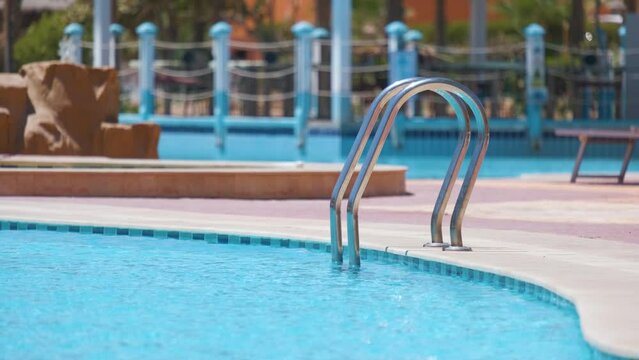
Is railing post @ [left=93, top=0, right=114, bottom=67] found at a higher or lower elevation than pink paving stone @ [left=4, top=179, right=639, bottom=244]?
higher

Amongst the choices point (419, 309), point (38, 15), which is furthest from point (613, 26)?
point (419, 309)

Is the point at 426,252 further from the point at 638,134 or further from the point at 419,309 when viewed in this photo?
the point at 638,134

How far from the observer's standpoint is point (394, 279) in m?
7.84

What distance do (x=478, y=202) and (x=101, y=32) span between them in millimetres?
13794

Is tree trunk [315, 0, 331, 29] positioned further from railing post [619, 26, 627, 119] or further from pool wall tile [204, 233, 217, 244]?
pool wall tile [204, 233, 217, 244]

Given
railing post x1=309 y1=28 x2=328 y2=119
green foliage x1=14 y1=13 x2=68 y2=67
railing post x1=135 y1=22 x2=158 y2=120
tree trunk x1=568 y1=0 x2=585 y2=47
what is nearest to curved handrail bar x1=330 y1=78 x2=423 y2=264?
railing post x1=309 y1=28 x2=328 y2=119

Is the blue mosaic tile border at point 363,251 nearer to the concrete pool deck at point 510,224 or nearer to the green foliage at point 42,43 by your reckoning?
the concrete pool deck at point 510,224

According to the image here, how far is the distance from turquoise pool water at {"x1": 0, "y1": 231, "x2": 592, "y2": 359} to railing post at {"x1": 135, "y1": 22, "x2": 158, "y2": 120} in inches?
548

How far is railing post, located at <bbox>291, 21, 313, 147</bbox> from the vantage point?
21.2 metres

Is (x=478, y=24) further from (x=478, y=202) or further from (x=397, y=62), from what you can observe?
(x=478, y=202)

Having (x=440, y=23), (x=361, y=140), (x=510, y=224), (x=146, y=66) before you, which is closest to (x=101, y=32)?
(x=146, y=66)

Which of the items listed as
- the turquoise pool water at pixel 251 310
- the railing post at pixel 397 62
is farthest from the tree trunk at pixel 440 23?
the turquoise pool water at pixel 251 310

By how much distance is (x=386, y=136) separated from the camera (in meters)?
7.31

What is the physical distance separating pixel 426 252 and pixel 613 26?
4673cm
